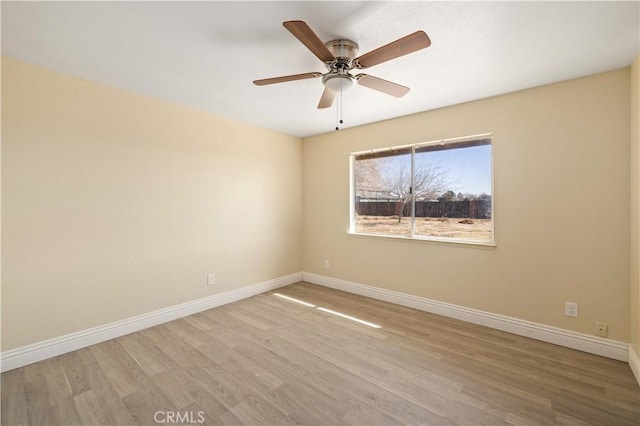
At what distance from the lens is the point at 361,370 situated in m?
2.10

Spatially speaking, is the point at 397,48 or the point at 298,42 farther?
the point at 298,42

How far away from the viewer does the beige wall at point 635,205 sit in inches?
79.2

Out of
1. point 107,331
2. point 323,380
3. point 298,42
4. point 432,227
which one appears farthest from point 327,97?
point 107,331

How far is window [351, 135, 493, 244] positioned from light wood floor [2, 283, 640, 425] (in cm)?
114

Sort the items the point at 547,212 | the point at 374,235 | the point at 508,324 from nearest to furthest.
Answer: the point at 547,212
the point at 508,324
the point at 374,235

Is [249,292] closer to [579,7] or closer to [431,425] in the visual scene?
[431,425]

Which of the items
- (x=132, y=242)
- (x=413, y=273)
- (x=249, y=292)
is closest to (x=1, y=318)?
(x=132, y=242)

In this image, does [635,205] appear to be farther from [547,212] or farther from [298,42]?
[298,42]

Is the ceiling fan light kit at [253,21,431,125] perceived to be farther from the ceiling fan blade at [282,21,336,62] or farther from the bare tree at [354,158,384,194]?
the bare tree at [354,158,384,194]

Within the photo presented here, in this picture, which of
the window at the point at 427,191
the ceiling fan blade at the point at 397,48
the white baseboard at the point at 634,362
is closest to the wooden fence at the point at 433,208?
the window at the point at 427,191

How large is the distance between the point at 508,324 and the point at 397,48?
2.80 meters

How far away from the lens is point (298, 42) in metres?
1.87

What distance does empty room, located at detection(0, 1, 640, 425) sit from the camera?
1.70 metres

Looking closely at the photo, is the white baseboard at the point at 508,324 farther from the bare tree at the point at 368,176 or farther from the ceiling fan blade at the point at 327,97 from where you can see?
the ceiling fan blade at the point at 327,97
